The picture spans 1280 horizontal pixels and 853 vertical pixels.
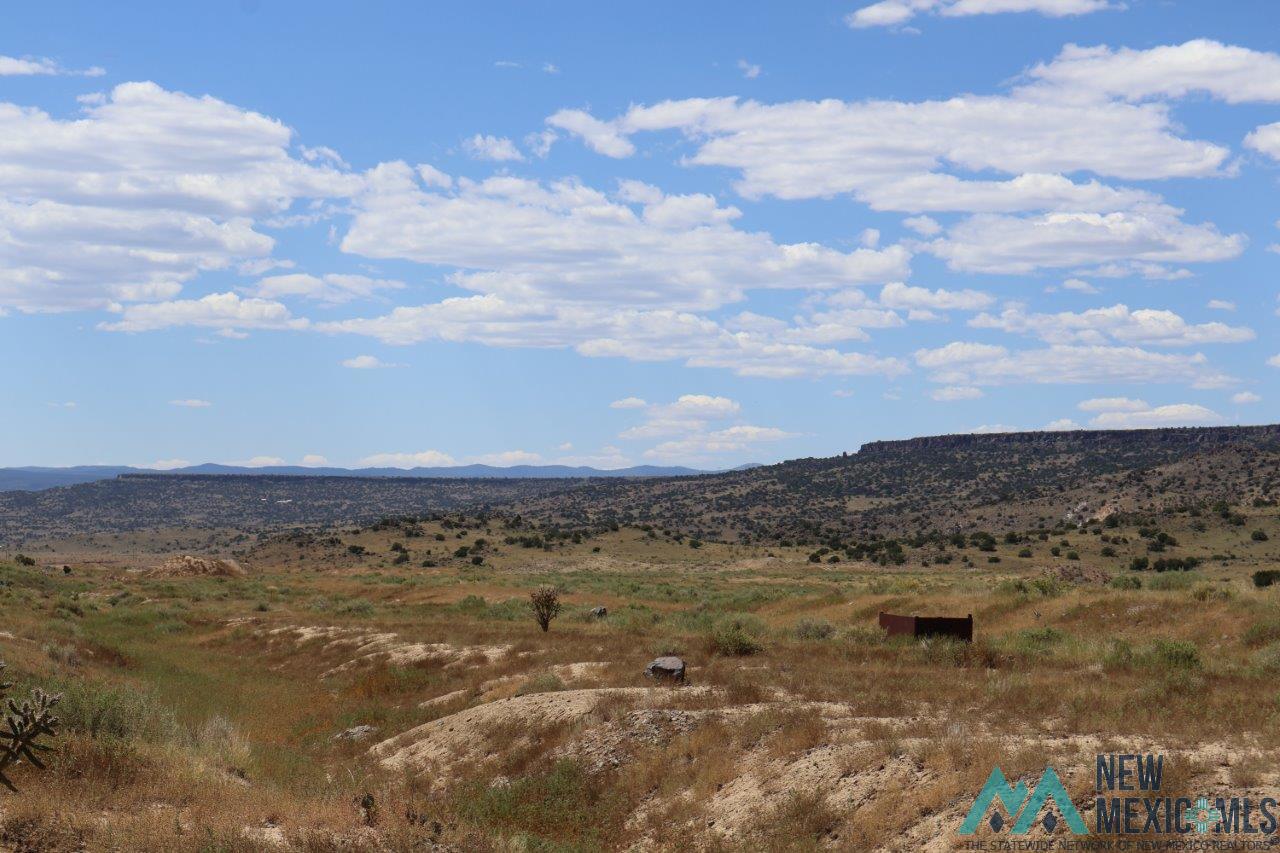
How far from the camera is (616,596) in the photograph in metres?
51.3

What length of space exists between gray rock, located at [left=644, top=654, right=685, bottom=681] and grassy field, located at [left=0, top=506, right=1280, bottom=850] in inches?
14.4

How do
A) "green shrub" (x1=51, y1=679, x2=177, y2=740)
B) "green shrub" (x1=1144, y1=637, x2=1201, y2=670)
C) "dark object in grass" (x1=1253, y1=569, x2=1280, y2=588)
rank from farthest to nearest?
1. "dark object in grass" (x1=1253, y1=569, x2=1280, y2=588)
2. "green shrub" (x1=1144, y1=637, x2=1201, y2=670)
3. "green shrub" (x1=51, y1=679, x2=177, y2=740)

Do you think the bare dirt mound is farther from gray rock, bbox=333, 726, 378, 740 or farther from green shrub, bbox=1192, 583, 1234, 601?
green shrub, bbox=1192, 583, 1234, 601

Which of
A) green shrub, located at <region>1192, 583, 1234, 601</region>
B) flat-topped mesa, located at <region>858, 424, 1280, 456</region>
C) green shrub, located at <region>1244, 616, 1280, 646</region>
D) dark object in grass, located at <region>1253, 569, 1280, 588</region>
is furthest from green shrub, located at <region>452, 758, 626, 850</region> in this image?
flat-topped mesa, located at <region>858, 424, 1280, 456</region>

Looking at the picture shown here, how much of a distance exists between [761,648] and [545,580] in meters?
42.2

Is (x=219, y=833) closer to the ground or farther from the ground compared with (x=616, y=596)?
farther from the ground

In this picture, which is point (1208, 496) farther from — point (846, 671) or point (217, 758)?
point (217, 758)

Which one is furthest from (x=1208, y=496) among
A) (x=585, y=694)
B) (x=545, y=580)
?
(x=585, y=694)

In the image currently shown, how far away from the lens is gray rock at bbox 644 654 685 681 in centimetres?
2061

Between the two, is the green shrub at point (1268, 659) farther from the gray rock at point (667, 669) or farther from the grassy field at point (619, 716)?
the gray rock at point (667, 669)

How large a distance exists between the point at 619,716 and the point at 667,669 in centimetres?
367

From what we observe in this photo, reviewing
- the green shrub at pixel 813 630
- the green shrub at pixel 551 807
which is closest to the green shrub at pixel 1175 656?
the green shrub at pixel 813 630

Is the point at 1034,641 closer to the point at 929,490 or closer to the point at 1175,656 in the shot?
the point at 1175,656

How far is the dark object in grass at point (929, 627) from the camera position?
25391 mm
